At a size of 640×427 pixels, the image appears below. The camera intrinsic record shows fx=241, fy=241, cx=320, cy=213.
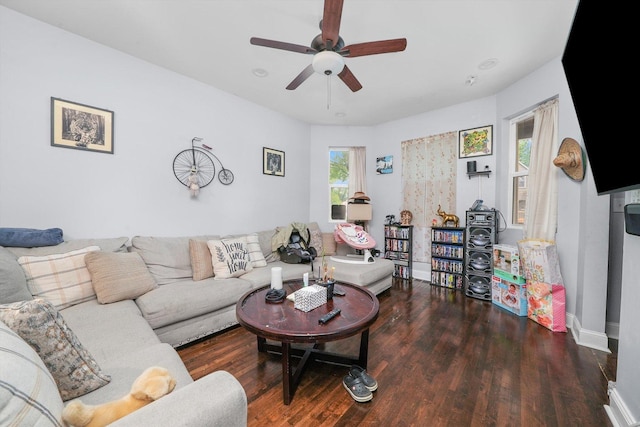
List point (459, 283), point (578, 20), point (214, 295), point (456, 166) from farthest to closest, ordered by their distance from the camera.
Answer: point (456, 166), point (459, 283), point (214, 295), point (578, 20)

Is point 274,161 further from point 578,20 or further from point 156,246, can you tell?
point 578,20

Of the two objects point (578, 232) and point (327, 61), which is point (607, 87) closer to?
point (327, 61)

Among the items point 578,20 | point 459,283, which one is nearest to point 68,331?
point 578,20

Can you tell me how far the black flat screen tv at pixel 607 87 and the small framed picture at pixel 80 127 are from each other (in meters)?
3.62

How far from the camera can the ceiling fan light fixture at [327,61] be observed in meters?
1.86

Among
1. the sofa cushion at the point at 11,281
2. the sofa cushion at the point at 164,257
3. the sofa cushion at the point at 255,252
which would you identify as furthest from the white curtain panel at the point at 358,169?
the sofa cushion at the point at 11,281

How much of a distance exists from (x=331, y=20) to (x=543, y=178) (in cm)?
290

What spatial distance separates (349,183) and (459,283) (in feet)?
8.36

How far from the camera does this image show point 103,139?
2.43 meters

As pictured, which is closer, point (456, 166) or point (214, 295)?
point (214, 295)

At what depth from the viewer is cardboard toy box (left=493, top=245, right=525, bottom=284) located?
2.81 meters

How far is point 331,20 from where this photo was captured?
1642 millimetres

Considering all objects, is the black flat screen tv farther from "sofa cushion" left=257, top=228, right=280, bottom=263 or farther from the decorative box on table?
"sofa cushion" left=257, top=228, right=280, bottom=263

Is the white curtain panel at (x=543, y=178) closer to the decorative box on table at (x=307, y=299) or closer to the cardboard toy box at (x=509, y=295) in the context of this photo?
the cardboard toy box at (x=509, y=295)
